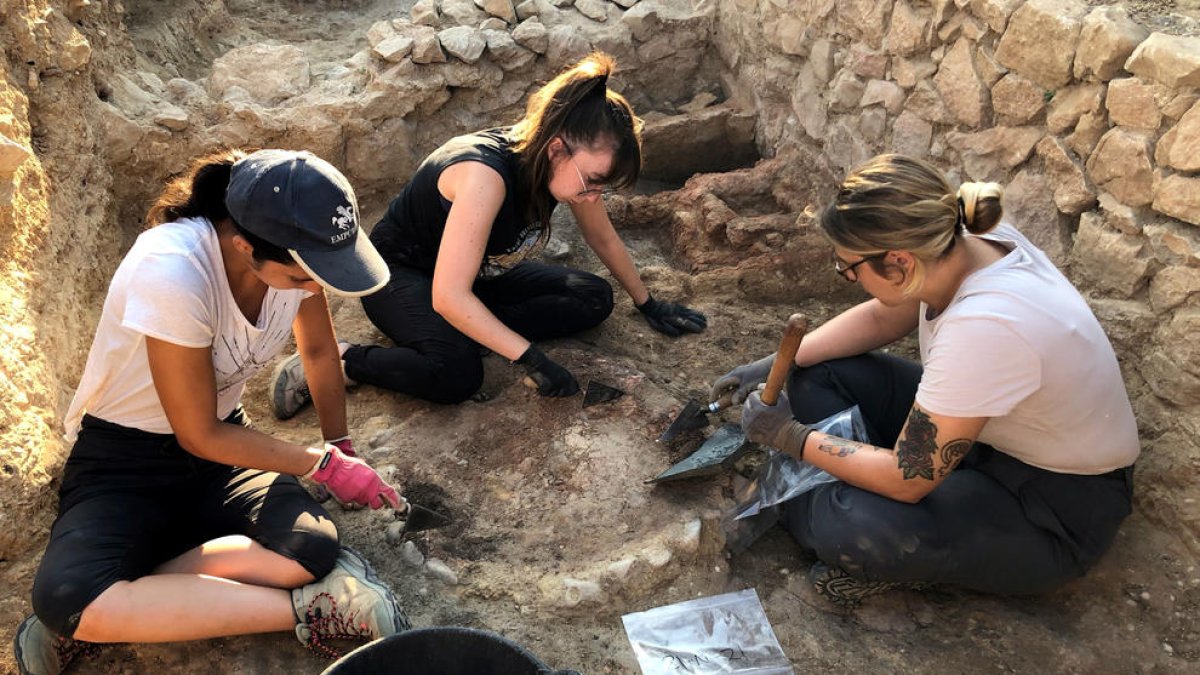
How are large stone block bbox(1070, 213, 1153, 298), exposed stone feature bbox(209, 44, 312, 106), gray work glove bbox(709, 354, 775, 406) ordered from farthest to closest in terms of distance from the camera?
exposed stone feature bbox(209, 44, 312, 106)
gray work glove bbox(709, 354, 775, 406)
large stone block bbox(1070, 213, 1153, 298)

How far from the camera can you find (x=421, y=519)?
2355 millimetres

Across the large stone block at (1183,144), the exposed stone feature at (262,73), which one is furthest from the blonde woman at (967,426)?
the exposed stone feature at (262,73)

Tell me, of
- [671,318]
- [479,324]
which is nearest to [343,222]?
[479,324]

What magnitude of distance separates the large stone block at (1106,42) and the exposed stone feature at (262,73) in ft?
10.5

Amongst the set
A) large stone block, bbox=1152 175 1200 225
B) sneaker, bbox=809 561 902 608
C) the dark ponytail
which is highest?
the dark ponytail

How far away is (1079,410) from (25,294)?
2937 millimetres

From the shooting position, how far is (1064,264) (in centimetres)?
251

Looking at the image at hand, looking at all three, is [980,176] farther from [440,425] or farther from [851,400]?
[440,425]

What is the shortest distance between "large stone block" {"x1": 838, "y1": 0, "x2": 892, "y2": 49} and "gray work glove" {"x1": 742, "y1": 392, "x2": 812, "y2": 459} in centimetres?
171

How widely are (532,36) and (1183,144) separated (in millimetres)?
2879

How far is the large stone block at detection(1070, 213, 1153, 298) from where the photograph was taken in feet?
7.45

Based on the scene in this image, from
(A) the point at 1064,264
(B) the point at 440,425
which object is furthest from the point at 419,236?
(A) the point at 1064,264

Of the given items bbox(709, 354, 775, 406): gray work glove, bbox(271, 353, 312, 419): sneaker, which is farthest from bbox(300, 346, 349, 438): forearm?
bbox(709, 354, 775, 406): gray work glove

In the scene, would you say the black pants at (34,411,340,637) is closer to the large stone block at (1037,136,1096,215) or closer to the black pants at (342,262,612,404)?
the black pants at (342,262,612,404)
